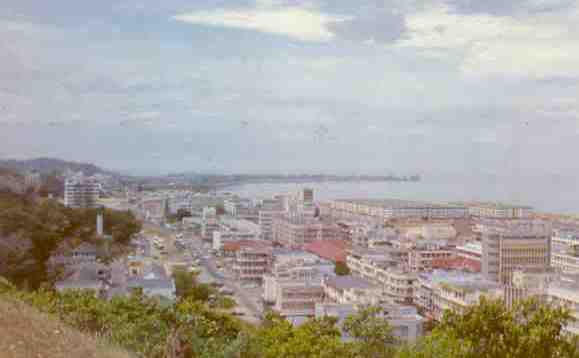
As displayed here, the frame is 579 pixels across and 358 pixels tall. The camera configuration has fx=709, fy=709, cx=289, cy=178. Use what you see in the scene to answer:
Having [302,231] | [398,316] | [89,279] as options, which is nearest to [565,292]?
[398,316]

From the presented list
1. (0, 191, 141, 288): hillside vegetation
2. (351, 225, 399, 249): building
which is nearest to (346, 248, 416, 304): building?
(351, 225, 399, 249): building

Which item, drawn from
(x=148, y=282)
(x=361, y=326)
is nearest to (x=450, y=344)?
(x=361, y=326)

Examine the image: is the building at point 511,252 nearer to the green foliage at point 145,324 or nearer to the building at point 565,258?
the building at point 565,258

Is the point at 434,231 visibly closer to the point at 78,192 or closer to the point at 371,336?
the point at 78,192

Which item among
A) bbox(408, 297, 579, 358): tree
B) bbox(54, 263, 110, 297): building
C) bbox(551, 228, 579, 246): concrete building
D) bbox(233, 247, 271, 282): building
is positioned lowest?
bbox(233, 247, 271, 282): building

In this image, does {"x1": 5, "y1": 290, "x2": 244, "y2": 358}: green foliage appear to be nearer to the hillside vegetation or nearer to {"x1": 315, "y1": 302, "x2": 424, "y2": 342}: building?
{"x1": 315, "y1": 302, "x2": 424, "y2": 342}: building
